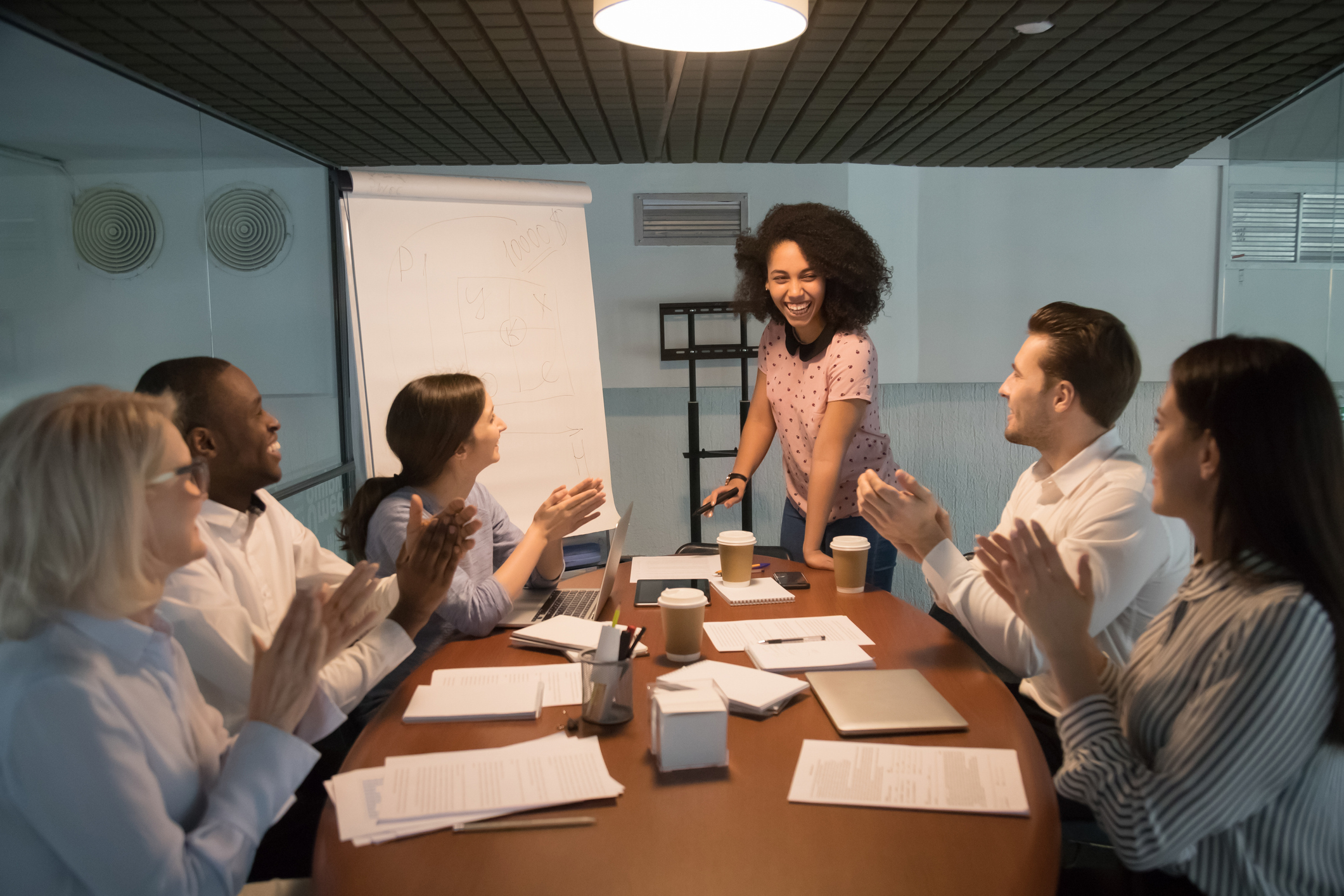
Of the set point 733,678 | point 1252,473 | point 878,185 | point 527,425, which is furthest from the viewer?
point 878,185

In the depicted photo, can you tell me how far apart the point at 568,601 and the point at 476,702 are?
64 cm

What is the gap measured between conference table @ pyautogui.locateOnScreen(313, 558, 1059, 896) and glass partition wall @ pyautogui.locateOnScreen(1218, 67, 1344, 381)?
209 centimetres

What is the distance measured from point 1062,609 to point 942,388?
3319 millimetres

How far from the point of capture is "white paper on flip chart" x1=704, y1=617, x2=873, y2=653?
1.69 metres

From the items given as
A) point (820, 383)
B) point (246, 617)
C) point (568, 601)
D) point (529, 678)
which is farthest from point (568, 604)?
point (820, 383)

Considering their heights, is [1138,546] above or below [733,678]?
above

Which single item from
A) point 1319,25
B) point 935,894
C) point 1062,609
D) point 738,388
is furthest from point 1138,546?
point 738,388

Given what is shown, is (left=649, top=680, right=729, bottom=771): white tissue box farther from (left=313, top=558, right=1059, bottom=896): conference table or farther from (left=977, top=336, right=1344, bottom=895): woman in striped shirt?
(left=977, top=336, right=1344, bottom=895): woman in striped shirt

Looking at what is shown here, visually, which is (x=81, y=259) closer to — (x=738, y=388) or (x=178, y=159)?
(x=178, y=159)

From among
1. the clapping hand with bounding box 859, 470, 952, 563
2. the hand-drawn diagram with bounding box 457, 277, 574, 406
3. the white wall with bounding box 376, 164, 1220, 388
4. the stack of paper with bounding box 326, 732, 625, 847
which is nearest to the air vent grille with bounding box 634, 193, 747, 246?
the white wall with bounding box 376, 164, 1220, 388

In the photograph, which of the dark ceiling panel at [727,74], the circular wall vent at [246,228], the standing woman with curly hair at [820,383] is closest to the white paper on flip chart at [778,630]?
the standing woman with curly hair at [820,383]

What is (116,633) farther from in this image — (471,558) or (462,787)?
(471,558)

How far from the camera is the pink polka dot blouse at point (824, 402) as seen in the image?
2557 millimetres

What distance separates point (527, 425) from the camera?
3463mm
